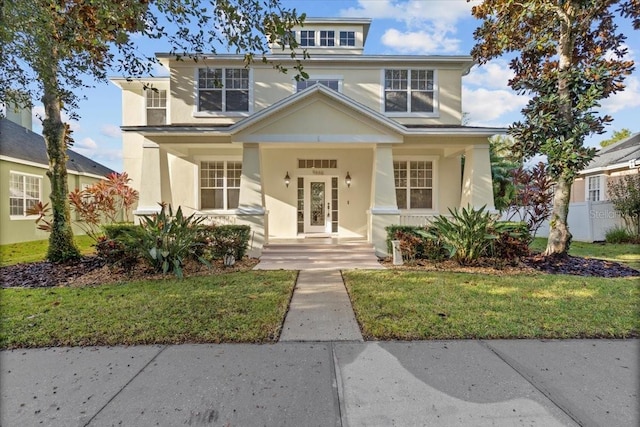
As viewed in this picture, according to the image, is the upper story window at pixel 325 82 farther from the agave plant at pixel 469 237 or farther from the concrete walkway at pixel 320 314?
the concrete walkway at pixel 320 314

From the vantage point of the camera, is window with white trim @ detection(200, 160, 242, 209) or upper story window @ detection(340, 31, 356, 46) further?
upper story window @ detection(340, 31, 356, 46)

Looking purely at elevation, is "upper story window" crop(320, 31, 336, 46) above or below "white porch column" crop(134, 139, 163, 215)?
above

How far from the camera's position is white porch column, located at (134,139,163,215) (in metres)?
10.7

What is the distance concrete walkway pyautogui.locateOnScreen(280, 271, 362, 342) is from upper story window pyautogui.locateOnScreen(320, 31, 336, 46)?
532 inches

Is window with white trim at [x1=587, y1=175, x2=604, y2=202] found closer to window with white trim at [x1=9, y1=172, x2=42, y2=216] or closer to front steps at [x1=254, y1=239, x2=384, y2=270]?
front steps at [x1=254, y1=239, x2=384, y2=270]

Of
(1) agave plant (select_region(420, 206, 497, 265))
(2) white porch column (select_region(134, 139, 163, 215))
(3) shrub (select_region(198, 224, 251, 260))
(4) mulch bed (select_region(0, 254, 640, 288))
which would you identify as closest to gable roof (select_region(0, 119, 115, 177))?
(2) white porch column (select_region(134, 139, 163, 215))

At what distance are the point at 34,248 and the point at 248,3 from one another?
550 inches

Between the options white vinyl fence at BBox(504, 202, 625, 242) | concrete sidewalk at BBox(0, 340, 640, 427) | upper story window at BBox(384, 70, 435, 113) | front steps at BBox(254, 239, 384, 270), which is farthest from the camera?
white vinyl fence at BBox(504, 202, 625, 242)

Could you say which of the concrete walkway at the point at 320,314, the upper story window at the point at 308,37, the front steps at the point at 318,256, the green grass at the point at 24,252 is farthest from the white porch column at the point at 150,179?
the upper story window at the point at 308,37

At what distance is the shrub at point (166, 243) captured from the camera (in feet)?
23.6

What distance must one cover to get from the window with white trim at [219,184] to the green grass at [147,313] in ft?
20.7

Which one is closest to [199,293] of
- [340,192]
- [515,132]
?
[340,192]

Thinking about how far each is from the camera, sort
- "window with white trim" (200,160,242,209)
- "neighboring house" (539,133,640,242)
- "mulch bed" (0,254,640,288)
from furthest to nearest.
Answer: "neighboring house" (539,133,640,242), "window with white trim" (200,160,242,209), "mulch bed" (0,254,640,288)

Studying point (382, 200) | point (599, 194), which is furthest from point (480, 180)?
point (599, 194)
